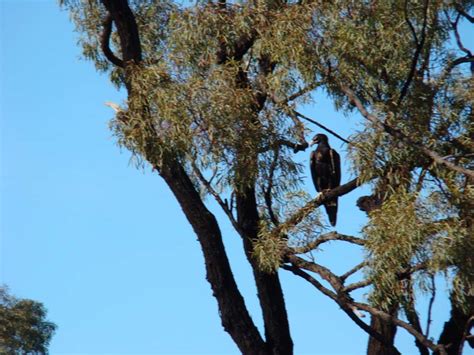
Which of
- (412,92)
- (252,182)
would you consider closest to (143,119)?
(252,182)

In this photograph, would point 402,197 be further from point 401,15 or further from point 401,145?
point 401,15

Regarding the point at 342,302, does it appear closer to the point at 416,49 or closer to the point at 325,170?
the point at 325,170

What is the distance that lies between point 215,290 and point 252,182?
0.89 m

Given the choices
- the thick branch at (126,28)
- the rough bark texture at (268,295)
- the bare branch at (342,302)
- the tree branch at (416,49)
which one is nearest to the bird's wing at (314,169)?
the rough bark texture at (268,295)

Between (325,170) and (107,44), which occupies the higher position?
(107,44)

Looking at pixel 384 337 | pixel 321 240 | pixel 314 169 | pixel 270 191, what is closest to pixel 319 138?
pixel 314 169

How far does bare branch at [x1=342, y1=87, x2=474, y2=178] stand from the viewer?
710cm

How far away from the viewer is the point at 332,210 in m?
8.11

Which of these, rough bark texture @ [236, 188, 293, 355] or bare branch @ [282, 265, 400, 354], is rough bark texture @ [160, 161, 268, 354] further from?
bare branch @ [282, 265, 400, 354]

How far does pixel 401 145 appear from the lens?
7.44 metres

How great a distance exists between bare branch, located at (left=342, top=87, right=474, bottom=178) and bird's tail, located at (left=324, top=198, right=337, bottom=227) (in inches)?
32.1

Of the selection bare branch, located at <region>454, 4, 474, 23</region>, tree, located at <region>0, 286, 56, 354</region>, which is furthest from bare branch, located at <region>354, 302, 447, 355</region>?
tree, located at <region>0, 286, 56, 354</region>

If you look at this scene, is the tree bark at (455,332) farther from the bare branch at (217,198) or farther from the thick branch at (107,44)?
the thick branch at (107,44)

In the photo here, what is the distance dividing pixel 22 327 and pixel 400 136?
9.04 meters
